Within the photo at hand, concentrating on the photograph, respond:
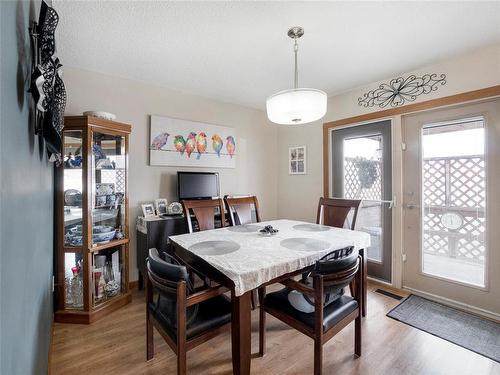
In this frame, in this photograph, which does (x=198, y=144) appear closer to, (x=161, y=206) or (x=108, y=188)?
(x=161, y=206)

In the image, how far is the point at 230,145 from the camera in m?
3.45

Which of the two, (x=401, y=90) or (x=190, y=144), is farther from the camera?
(x=190, y=144)


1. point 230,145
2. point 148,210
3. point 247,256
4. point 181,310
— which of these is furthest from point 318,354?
point 230,145

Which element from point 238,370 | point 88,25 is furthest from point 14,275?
point 88,25

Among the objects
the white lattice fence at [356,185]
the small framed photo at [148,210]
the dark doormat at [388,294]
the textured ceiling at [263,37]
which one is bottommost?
the dark doormat at [388,294]

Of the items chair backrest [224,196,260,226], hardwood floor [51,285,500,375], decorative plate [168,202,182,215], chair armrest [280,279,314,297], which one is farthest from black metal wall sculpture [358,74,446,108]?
decorative plate [168,202,182,215]

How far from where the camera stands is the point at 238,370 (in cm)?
126

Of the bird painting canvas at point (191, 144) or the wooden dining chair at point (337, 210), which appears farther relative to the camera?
the bird painting canvas at point (191, 144)

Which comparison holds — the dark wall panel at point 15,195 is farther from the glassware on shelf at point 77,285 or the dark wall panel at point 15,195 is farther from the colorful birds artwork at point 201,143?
the colorful birds artwork at point 201,143

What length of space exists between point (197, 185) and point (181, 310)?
1.98 m

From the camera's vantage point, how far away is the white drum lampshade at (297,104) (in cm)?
165

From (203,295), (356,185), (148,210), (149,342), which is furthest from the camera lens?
(356,185)

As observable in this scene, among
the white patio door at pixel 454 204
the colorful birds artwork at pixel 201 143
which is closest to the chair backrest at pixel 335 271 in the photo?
the white patio door at pixel 454 204

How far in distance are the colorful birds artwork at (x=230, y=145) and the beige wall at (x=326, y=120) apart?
Answer: 2.99ft
